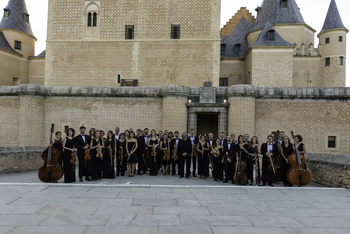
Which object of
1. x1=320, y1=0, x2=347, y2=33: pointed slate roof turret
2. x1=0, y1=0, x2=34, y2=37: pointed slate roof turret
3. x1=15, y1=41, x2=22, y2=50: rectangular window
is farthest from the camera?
x1=0, y1=0, x2=34, y2=37: pointed slate roof turret

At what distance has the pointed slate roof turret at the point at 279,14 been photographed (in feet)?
95.7

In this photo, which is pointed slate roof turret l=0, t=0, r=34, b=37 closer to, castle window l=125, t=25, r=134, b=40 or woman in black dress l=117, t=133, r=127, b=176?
castle window l=125, t=25, r=134, b=40

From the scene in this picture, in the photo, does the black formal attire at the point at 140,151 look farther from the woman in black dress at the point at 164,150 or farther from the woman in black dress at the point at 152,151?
the woman in black dress at the point at 164,150

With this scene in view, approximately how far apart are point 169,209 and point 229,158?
3843mm

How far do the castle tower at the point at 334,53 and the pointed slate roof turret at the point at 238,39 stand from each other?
8206mm

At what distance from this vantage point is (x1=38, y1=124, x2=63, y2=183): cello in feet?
25.2

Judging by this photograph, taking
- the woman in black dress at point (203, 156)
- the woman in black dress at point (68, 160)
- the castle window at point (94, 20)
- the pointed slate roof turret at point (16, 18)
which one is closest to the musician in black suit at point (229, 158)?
the woman in black dress at point (203, 156)

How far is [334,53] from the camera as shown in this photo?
27.6 m

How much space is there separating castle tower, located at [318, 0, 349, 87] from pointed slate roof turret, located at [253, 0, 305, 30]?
121 inches

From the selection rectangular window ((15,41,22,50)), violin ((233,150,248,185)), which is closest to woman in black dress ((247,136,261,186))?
violin ((233,150,248,185))

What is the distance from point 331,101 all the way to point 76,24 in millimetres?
20941

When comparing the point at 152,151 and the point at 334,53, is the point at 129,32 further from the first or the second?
the point at 334,53

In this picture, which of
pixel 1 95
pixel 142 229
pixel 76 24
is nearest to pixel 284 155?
pixel 142 229

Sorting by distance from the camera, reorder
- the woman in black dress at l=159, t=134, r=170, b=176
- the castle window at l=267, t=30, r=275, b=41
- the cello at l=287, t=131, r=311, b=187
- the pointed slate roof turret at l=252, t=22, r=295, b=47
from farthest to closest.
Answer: the castle window at l=267, t=30, r=275, b=41, the pointed slate roof turret at l=252, t=22, r=295, b=47, the woman in black dress at l=159, t=134, r=170, b=176, the cello at l=287, t=131, r=311, b=187
